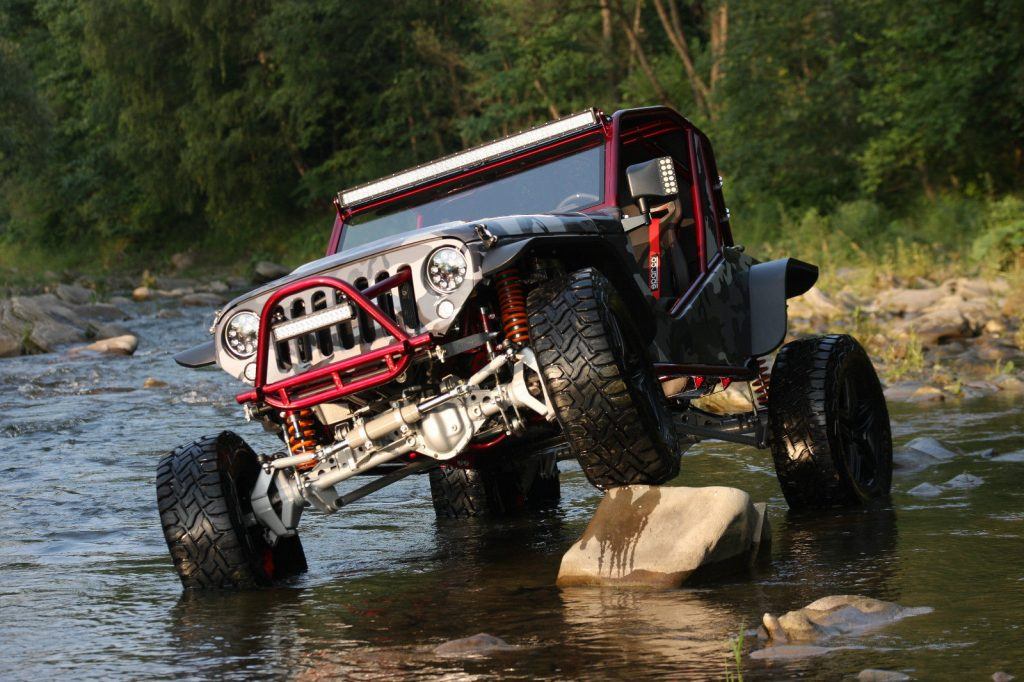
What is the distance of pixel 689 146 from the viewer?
784cm

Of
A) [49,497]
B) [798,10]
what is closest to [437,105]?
[798,10]

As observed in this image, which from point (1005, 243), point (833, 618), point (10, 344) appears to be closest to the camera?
point (833, 618)

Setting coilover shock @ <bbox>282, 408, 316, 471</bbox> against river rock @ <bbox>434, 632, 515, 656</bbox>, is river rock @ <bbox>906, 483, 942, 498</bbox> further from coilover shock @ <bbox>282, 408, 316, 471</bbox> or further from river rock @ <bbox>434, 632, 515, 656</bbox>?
river rock @ <bbox>434, 632, 515, 656</bbox>

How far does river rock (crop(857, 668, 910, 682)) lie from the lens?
12.8 feet

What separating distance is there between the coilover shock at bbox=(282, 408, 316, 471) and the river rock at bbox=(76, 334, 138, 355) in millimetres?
15698

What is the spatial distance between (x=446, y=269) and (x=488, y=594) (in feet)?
4.35

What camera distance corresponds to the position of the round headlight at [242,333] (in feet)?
19.9

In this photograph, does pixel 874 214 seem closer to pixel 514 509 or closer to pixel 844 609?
pixel 514 509

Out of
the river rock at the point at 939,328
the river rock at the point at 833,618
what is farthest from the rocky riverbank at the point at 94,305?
the river rock at the point at 833,618

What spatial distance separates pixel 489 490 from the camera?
823 centimetres

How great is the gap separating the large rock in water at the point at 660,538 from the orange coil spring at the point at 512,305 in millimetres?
745

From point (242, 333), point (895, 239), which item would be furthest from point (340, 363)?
point (895, 239)

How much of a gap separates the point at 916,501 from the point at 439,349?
10.2 ft

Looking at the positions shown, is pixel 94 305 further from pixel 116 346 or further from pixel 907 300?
pixel 907 300
